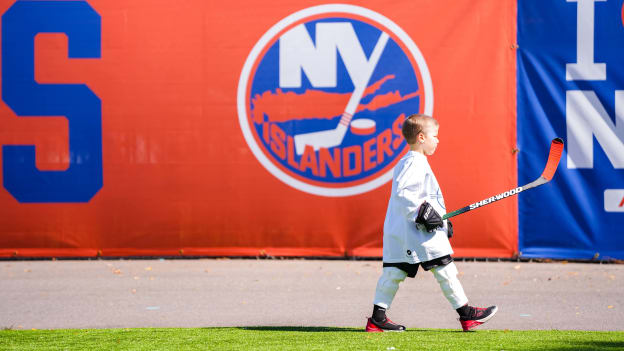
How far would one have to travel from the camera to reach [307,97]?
862 centimetres

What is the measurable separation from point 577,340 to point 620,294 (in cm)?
239

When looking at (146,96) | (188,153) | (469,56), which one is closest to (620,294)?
(469,56)

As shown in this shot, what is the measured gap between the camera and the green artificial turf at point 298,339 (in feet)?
14.7

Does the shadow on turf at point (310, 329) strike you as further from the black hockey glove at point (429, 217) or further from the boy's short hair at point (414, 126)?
the boy's short hair at point (414, 126)

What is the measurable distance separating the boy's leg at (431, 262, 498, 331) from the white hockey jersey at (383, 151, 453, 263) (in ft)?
0.36

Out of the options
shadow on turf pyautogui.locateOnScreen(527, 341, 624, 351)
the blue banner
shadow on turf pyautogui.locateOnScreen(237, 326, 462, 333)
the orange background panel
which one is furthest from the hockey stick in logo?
shadow on turf pyautogui.locateOnScreen(527, 341, 624, 351)

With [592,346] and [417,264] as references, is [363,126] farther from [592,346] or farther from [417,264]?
[592,346]

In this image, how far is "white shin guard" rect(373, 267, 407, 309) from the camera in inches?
198

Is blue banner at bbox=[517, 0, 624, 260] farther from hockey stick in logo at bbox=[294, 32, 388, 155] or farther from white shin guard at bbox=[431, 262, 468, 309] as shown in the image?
white shin guard at bbox=[431, 262, 468, 309]

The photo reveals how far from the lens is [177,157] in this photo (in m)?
8.76

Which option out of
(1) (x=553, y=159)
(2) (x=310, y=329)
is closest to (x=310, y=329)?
(2) (x=310, y=329)

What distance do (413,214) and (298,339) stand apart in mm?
1013

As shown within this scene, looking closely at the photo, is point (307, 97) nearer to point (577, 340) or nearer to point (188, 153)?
point (188, 153)

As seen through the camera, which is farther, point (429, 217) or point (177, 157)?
point (177, 157)
